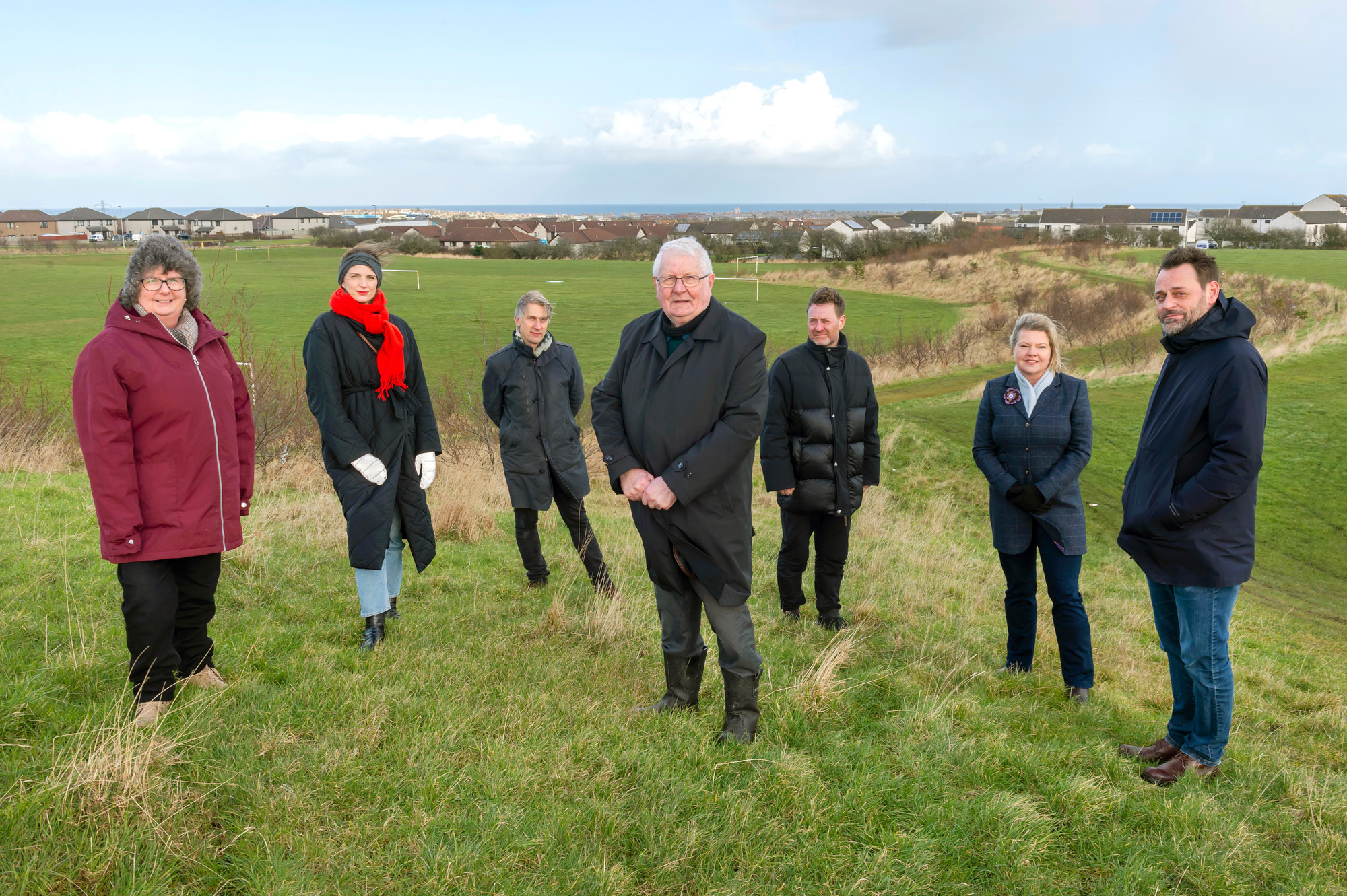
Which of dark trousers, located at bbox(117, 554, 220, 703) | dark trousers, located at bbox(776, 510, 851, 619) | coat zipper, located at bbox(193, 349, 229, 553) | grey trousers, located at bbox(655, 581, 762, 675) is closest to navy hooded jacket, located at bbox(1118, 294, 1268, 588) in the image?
grey trousers, located at bbox(655, 581, 762, 675)

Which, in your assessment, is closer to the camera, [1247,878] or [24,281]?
[1247,878]

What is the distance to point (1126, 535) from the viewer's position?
3826mm

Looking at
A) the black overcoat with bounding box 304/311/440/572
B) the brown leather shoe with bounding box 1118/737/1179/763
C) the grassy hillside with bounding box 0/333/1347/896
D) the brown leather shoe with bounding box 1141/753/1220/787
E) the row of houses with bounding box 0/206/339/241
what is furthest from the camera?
the row of houses with bounding box 0/206/339/241

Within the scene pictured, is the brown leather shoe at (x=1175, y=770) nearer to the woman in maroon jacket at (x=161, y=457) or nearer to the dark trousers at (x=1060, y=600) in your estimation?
the dark trousers at (x=1060, y=600)

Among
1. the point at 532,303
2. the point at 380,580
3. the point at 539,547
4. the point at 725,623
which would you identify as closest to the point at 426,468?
the point at 380,580

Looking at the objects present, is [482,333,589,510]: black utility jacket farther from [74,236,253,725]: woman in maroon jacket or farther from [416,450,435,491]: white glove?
[74,236,253,725]: woman in maroon jacket

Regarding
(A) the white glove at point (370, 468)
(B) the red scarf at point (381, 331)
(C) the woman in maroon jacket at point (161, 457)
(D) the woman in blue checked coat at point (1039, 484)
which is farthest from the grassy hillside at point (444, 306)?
(D) the woman in blue checked coat at point (1039, 484)

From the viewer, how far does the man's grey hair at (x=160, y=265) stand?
133 inches

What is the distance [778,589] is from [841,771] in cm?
272

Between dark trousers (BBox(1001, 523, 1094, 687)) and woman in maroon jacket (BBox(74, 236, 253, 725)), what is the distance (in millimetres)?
4101

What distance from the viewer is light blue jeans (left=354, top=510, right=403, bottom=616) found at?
4.47 meters

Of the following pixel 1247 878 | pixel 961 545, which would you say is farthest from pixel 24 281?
pixel 1247 878

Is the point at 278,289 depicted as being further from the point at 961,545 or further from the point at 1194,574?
the point at 1194,574

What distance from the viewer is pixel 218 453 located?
142 inches
